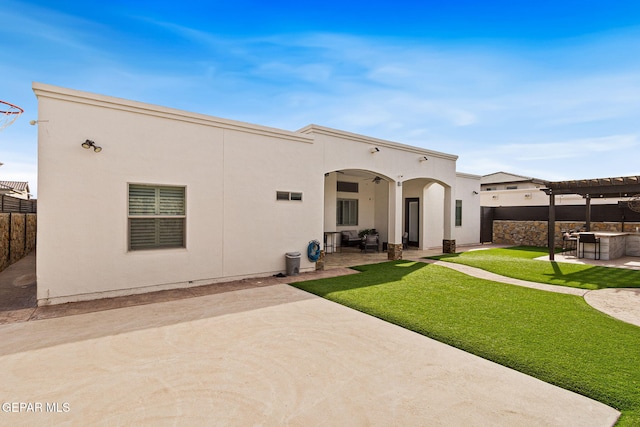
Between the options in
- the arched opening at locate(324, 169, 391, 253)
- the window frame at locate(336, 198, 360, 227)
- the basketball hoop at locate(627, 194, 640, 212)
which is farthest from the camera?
the window frame at locate(336, 198, 360, 227)

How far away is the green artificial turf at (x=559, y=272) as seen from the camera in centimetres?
813

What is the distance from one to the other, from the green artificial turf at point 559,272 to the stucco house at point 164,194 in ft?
19.2

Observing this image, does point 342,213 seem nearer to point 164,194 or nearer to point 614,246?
point 164,194

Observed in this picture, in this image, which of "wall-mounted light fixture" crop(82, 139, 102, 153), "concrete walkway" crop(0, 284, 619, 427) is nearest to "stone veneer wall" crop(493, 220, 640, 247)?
"concrete walkway" crop(0, 284, 619, 427)

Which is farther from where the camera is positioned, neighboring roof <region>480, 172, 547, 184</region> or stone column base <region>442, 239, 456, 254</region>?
neighboring roof <region>480, 172, 547, 184</region>

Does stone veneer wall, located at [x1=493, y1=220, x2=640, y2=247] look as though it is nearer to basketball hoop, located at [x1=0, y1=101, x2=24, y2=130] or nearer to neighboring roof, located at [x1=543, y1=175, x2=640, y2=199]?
neighboring roof, located at [x1=543, y1=175, x2=640, y2=199]

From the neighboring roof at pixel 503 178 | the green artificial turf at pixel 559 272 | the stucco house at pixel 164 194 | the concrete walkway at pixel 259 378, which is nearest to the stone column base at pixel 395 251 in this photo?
the green artificial turf at pixel 559 272

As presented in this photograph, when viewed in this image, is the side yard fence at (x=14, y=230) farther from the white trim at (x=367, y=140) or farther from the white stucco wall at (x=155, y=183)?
the white trim at (x=367, y=140)

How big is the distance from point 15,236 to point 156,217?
346 inches

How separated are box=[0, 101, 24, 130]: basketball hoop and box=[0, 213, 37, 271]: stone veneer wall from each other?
3.33m

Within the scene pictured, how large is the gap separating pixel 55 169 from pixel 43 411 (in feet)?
16.6

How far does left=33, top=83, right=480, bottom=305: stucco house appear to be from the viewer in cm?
612
